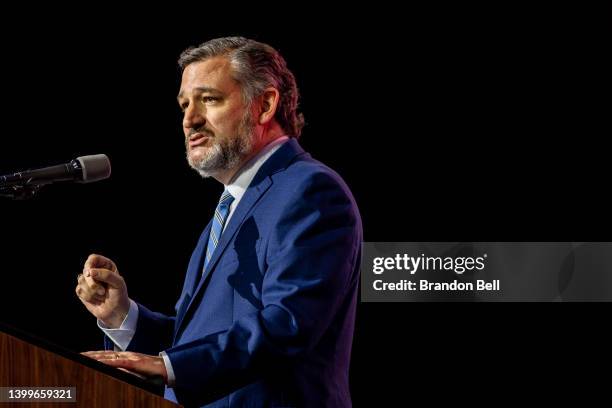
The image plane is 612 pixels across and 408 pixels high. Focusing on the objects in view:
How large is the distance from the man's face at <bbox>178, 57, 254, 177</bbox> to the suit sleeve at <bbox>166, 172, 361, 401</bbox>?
0.33 metres

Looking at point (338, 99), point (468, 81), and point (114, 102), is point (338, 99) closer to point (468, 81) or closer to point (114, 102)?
point (468, 81)

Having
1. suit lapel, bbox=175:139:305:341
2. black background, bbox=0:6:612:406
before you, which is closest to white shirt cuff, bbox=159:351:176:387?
suit lapel, bbox=175:139:305:341

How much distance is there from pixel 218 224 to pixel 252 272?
0.30 meters

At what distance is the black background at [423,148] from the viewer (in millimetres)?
3846

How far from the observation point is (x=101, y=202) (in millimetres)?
3814

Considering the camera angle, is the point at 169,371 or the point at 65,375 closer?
the point at 65,375

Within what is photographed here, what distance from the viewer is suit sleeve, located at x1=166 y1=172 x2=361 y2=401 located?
173 cm

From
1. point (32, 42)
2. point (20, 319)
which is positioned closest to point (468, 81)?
point (32, 42)

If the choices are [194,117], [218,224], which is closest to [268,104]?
[194,117]

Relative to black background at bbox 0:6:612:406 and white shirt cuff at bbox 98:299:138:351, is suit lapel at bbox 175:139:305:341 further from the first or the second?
A: black background at bbox 0:6:612:406

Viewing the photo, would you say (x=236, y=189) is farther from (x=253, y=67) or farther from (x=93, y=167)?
(x=93, y=167)

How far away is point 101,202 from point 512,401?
6.81 ft

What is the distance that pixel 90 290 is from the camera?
2.23 meters

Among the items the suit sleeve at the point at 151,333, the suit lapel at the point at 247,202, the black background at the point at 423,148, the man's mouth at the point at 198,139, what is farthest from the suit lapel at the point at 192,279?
the black background at the point at 423,148
